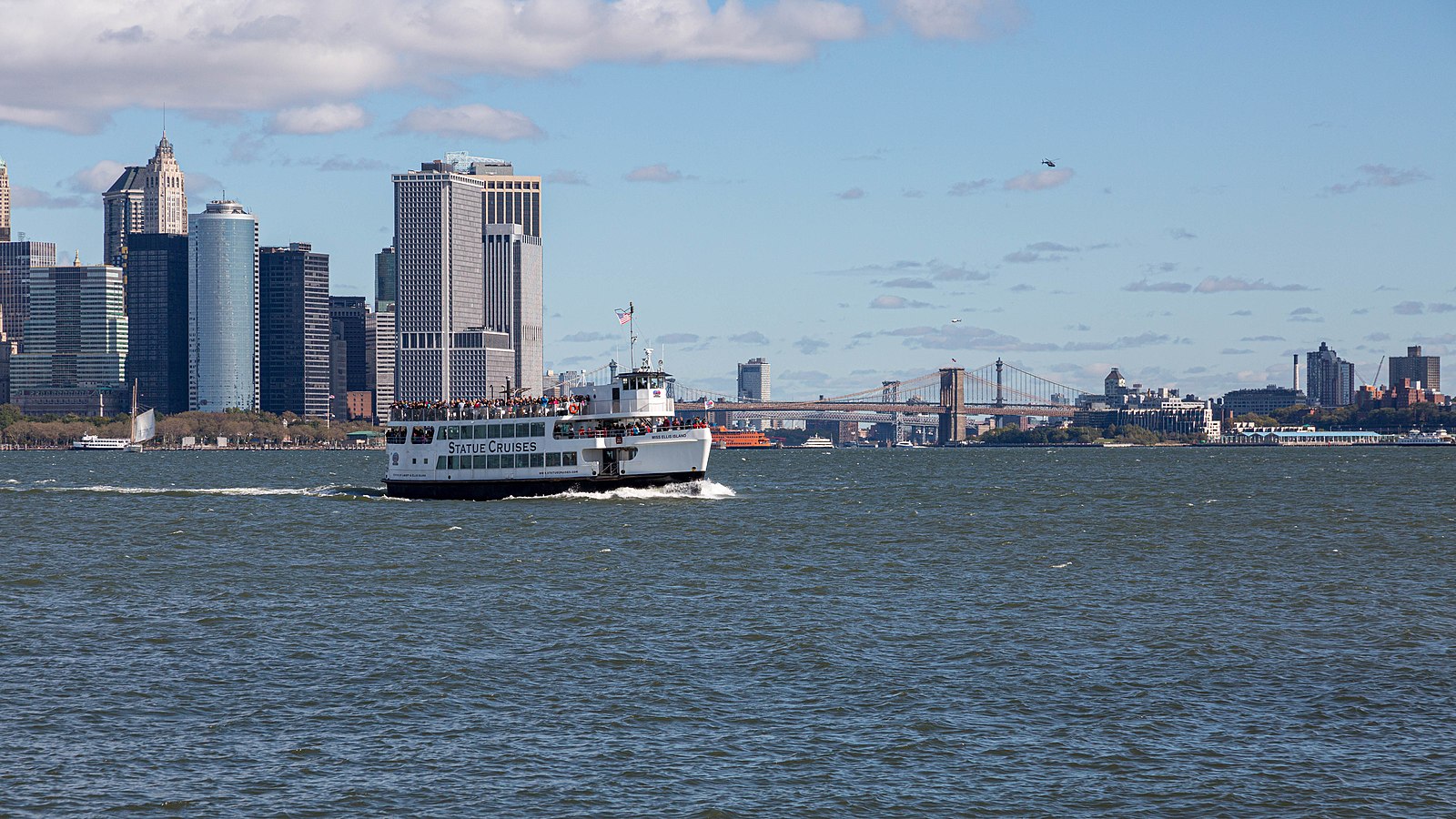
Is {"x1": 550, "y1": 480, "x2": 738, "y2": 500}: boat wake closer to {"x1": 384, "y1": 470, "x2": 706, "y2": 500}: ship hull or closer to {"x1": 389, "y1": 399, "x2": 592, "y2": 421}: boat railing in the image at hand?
{"x1": 384, "y1": 470, "x2": 706, "y2": 500}: ship hull

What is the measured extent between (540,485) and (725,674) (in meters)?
60.2

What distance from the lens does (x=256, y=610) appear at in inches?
2025

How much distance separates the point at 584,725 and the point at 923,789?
8.12 m

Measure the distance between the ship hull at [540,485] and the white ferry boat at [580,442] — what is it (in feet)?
0.18

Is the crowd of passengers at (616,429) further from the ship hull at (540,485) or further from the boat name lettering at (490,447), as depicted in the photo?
the ship hull at (540,485)

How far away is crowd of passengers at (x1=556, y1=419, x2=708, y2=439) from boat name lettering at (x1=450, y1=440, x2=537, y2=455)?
7.85ft

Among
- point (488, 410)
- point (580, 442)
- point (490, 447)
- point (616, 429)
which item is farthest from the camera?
point (488, 410)

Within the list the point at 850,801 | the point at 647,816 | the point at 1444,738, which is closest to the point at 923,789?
the point at 850,801

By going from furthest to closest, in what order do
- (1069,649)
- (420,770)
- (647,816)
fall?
(1069,649) → (420,770) → (647,816)

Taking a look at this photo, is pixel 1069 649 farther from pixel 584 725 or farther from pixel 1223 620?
pixel 584 725

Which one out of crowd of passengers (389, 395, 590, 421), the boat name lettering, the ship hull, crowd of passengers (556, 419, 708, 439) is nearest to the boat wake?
the ship hull

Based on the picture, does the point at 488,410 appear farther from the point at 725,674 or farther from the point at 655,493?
the point at 725,674

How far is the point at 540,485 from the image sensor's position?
324ft

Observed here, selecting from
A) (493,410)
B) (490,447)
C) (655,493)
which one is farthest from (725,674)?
(493,410)
